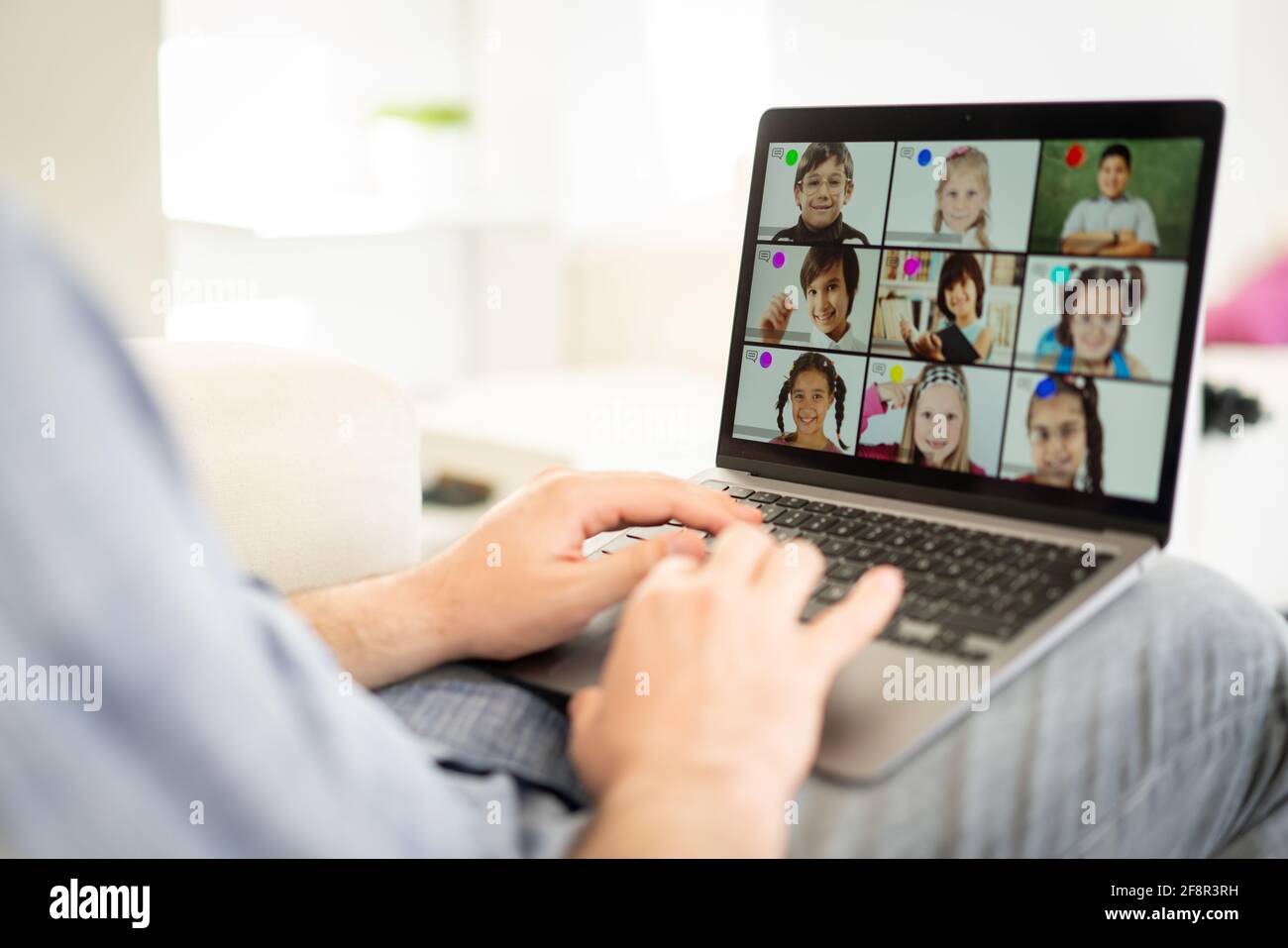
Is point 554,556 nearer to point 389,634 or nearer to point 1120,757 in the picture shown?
point 389,634

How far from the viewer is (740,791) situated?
405 millimetres

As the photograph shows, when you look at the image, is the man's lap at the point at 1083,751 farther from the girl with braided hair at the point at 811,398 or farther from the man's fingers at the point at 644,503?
the girl with braided hair at the point at 811,398

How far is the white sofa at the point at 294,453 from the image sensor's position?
80 centimetres

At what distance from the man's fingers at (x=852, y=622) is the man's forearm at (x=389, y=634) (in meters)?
0.25

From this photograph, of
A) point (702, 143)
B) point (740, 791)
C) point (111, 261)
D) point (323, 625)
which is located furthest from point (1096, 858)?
point (702, 143)

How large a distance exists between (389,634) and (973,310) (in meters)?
0.44

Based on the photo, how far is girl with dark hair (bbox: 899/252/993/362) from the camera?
0.77 m

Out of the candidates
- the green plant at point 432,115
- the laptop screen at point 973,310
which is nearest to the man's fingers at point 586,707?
the laptop screen at point 973,310

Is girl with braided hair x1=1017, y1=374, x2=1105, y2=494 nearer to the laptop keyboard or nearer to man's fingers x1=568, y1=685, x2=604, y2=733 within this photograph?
the laptop keyboard

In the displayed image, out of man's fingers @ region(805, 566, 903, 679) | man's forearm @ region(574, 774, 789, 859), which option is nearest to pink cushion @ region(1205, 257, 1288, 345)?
man's fingers @ region(805, 566, 903, 679)

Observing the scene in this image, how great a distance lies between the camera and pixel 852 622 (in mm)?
481

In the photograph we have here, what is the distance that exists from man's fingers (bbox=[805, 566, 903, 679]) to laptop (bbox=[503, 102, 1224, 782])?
78 mm

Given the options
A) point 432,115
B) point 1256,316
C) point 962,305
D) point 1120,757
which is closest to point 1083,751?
point 1120,757

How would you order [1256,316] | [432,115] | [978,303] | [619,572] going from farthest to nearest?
[432,115]
[1256,316]
[978,303]
[619,572]
